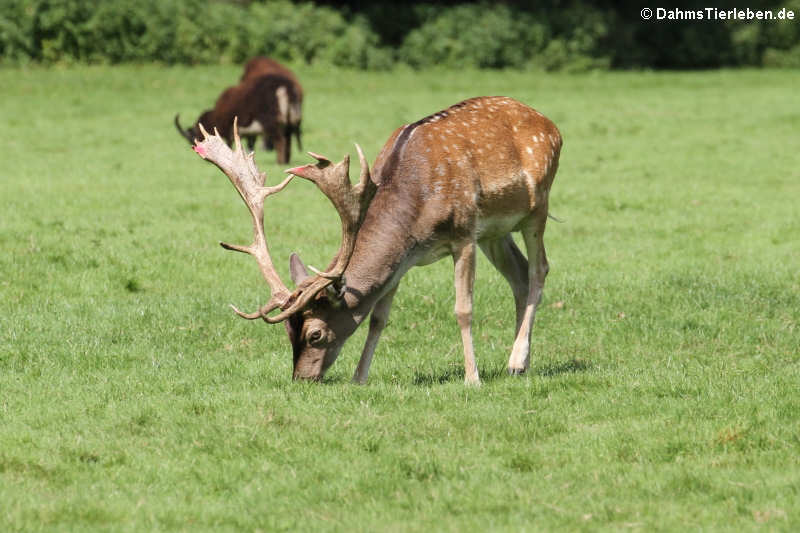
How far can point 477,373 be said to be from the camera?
353 inches

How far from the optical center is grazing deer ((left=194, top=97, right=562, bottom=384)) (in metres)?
8.53

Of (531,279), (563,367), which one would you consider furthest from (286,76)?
(563,367)

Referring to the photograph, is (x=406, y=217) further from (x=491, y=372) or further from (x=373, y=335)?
(x=491, y=372)

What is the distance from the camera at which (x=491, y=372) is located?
31.3 ft

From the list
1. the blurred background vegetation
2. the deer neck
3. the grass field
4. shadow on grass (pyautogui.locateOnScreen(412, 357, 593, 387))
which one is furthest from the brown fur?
the blurred background vegetation

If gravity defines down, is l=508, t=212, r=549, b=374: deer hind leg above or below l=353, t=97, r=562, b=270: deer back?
below

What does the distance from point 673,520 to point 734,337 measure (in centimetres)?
475

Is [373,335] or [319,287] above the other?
[319,287]

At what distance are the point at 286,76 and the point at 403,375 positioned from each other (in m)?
14.0

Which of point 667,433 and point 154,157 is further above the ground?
point 667,433

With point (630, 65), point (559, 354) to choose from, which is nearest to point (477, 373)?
point (559, 354)

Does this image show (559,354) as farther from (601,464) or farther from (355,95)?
(355,95)

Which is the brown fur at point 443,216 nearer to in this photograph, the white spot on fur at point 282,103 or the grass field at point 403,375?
the grass field at point 403,375

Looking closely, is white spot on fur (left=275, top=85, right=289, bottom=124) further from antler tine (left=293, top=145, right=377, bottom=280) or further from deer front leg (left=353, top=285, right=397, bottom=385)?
antler tine (left=293, top=145, right=377, bottom=280)
